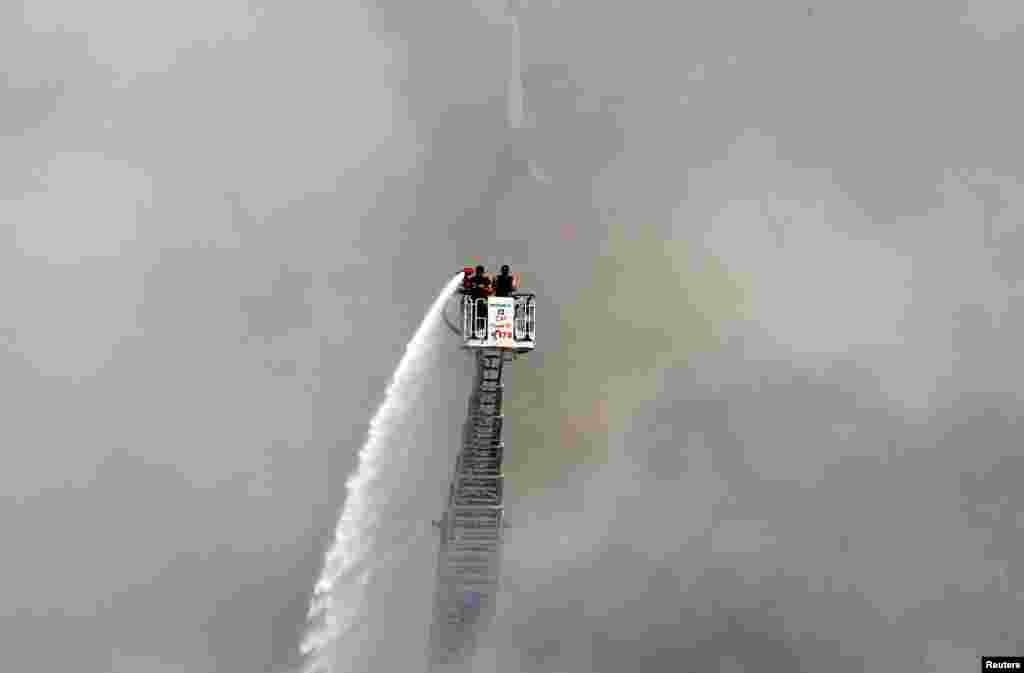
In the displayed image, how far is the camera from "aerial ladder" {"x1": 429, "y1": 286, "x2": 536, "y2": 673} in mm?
116562

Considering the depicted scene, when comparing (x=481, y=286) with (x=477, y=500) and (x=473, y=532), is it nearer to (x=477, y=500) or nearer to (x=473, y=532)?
(x=477, y=500)

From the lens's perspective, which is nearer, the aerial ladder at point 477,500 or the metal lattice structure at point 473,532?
the aerial ladder at point 477,500

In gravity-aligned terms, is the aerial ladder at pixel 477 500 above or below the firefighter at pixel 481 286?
below

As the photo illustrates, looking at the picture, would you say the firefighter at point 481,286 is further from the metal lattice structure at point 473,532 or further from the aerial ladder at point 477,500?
the metal lattice structure at point 473,532

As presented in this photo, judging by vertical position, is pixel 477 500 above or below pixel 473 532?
above

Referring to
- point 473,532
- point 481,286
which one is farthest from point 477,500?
point 481,286

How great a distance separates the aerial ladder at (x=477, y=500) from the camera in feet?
382

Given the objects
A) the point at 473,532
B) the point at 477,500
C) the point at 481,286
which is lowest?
the point at 473,532

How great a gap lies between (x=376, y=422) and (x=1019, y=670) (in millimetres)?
86998

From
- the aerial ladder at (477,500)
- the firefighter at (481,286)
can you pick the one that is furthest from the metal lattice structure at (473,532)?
the firefighter at (481,286)

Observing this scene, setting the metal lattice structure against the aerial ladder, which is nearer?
the aerial ladder

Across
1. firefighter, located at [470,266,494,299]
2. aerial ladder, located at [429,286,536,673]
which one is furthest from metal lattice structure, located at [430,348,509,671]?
firefighter, located at [470,266,494,299]

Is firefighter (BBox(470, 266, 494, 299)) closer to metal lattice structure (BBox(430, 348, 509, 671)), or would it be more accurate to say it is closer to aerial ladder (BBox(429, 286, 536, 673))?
aerial ladder (BBox(429, 286, 536, 673))

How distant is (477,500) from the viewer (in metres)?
132
